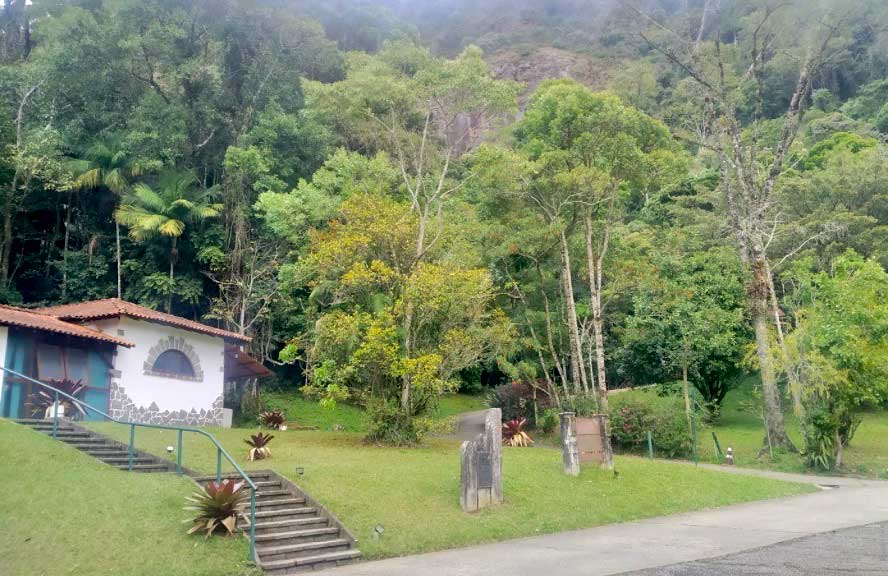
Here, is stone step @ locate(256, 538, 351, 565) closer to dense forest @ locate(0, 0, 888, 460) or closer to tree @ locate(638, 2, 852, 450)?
dense forest @ locate(0, 0, 888, 460)

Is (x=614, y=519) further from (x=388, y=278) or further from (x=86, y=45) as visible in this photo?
(x=86, y=45)

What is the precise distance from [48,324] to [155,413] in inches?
179

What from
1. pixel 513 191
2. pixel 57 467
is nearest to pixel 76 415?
pixel 57 467

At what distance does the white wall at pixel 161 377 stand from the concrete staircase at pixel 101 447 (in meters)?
5.70

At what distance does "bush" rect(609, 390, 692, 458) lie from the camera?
68.7 feet

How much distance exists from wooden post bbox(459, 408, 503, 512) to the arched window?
13443 millimetres

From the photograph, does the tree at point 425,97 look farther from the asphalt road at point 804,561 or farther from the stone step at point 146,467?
the asphalt road at point 804,561

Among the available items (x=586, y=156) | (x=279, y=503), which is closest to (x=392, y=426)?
(x=279, y=503)

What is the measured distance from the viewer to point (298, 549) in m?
9.66

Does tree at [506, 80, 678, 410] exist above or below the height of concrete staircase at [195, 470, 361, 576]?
above

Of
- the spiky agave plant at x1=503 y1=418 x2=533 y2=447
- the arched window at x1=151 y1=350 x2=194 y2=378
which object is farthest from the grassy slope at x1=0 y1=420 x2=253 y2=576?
the spiky agave plant at x1=503 y1=418 x2=533 y2=447

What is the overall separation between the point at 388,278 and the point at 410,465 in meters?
5.62

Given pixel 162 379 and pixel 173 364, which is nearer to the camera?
pixel 162 379

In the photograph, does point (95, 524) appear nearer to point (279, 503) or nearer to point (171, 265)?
point (279, 503)
